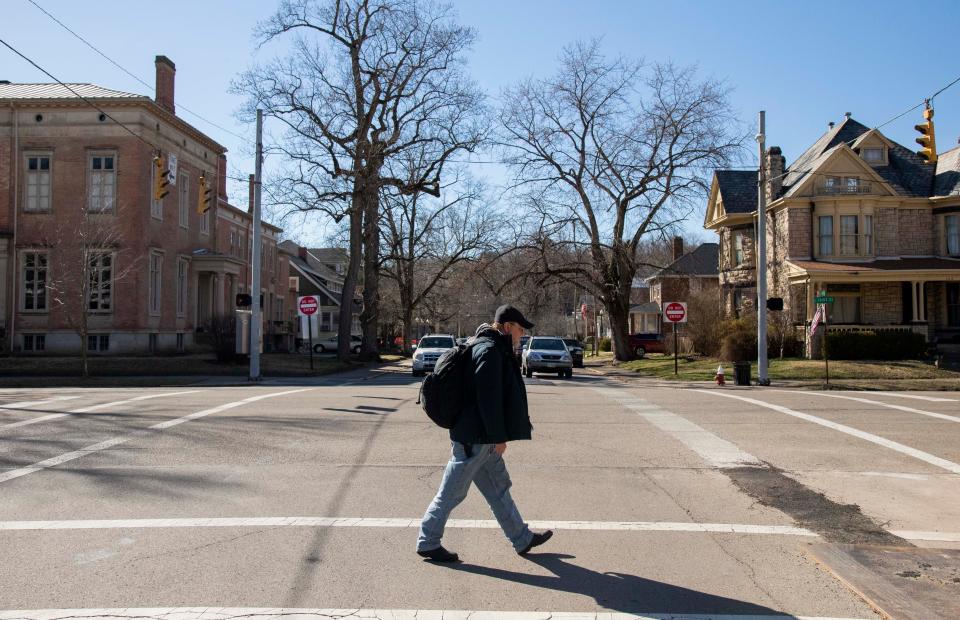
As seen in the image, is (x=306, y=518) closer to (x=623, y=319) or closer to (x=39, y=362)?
(x=39, y=362)

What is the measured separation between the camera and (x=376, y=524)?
22.5ft

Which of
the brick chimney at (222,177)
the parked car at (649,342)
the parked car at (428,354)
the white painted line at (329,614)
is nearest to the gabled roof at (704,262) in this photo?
the parked car at (649,342)

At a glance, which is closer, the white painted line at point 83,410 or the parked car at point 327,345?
the white painted line at point 83,410

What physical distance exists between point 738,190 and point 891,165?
711 cm

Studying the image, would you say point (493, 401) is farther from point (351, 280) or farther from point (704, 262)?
point (704, 262)

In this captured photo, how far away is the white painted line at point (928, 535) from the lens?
22.0 feet

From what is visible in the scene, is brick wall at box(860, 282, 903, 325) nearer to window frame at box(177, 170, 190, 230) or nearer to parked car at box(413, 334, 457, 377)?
parked car at box(413, 334, 457, 377)

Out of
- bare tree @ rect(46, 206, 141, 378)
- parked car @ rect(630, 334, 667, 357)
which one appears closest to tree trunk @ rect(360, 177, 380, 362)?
bare tree @ rect(46, 206, 141, 378)

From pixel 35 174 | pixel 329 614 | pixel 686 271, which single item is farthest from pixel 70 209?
pixel 686 271

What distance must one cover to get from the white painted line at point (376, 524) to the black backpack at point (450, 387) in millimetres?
1675

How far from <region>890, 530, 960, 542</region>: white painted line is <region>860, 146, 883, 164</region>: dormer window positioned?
33919 mm

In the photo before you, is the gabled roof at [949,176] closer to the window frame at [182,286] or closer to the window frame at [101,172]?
the window frame at [182,286]

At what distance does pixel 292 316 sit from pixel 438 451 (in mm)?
54812

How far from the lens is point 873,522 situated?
721 centimetres
